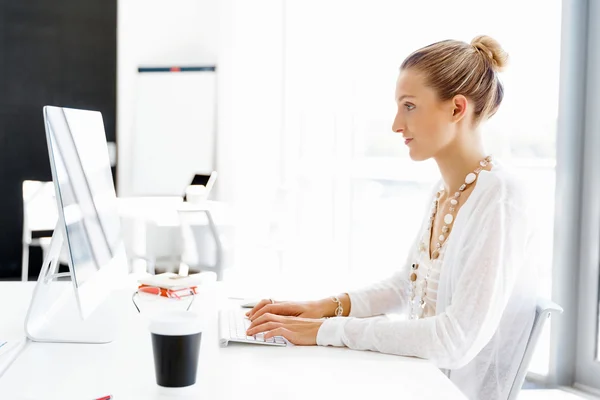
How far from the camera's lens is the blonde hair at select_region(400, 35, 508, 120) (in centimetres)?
141

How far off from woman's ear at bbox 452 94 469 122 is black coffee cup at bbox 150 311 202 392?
75cm

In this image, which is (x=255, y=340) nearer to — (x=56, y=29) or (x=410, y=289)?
(x=410, y=289)

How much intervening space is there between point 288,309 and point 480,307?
427mm

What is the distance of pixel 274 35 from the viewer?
16.2 ft

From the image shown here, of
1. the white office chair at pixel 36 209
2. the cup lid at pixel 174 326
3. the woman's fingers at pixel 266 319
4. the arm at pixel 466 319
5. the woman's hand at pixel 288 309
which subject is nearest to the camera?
the cup lid at pixel 174 326

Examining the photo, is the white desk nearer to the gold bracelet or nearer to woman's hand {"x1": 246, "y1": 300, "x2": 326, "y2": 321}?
woman's hand {"x1": 246, "y1": 300, "x2": 326, "y2": 321}

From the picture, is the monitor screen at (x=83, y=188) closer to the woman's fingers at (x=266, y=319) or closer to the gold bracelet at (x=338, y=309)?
the woman's fingers at (x=266, y=319)

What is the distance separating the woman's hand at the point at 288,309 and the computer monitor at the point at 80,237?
0.99 ft

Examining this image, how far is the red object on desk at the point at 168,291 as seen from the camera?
1.61 meters

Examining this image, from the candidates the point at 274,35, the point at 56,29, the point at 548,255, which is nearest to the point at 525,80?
the point at 548,255

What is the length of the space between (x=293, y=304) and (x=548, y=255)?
1978 mm

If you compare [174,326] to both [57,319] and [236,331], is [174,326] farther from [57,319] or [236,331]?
[57,319]

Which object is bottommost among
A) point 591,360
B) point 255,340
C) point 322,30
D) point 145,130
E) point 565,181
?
point 591,360

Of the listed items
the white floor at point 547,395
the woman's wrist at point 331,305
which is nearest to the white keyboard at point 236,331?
the woman's wrist at point 331,305
